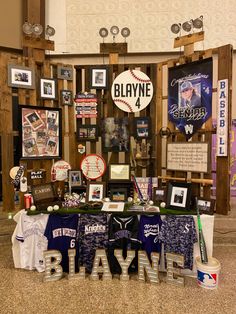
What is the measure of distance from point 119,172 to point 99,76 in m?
1.35

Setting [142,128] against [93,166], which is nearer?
[93,166]

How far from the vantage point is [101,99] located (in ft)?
11.6

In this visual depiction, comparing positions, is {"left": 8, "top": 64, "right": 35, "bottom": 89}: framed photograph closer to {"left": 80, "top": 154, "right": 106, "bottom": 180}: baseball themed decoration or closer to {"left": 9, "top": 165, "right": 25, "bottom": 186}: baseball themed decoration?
{"left": 9, "top": 165, "right": 25, "bottom": 186}: baseball themed decoration

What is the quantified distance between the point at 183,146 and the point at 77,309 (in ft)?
7.03

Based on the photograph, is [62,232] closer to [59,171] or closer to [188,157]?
[59,171]

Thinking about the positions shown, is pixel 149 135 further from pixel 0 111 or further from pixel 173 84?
pixel 0 111

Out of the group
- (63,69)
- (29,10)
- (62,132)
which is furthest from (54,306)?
(29,10)

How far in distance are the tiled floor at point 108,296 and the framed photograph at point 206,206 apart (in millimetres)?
652

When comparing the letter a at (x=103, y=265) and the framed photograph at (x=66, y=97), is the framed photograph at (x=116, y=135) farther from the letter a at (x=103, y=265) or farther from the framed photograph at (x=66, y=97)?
the letter a at (x=103, y=265)

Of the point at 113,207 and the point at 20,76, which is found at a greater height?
the point at 20,76

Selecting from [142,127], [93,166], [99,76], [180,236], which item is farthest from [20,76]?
[180,236]

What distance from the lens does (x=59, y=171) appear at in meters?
3.24

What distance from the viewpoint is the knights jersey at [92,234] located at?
2570mm

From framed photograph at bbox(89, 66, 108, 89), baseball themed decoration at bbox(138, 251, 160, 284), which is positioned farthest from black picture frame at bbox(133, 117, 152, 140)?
baseball themed decoration at bbox(138, 251, 160, 284)
